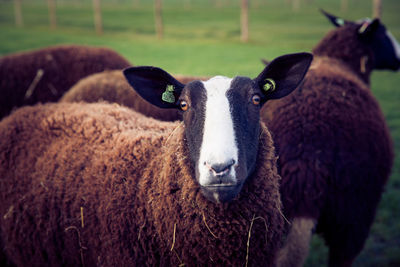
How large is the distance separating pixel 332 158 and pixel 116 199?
2091mm

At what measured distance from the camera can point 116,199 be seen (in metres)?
2.38

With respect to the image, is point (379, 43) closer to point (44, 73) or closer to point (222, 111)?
point (222, 111)

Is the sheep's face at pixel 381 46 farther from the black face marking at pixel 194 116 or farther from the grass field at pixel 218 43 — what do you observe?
the black face marking at pixel 194 116

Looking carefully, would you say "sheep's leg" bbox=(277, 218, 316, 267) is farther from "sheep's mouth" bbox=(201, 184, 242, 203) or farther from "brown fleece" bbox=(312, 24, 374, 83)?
"brown fleece" bbox=(312, 24, 374, 83)

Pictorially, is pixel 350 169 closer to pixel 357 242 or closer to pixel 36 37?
pixel 357 242

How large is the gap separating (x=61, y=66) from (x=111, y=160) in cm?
429

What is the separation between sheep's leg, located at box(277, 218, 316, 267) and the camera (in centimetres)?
300

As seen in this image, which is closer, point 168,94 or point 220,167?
point 220,167

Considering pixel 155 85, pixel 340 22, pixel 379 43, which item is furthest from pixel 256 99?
pixel 340 22

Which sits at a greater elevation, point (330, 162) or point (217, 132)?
point (217, 132)

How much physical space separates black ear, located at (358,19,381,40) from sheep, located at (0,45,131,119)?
14.1 ft

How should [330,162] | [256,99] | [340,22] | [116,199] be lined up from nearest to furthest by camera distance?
[256,99]
[116,199]
[330,162]
[340,22]

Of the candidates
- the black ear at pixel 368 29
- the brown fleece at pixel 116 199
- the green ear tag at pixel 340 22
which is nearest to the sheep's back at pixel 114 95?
the brown fleece at pixel 116 199

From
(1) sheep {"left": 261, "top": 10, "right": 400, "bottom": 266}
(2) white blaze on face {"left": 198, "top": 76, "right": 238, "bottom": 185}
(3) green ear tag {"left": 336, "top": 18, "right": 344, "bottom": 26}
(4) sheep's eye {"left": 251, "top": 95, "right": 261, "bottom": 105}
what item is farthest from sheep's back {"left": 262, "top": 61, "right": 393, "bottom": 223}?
(3) green ear tag {"left": 336, "top": 18, "right": 344, "bottom": 26}
